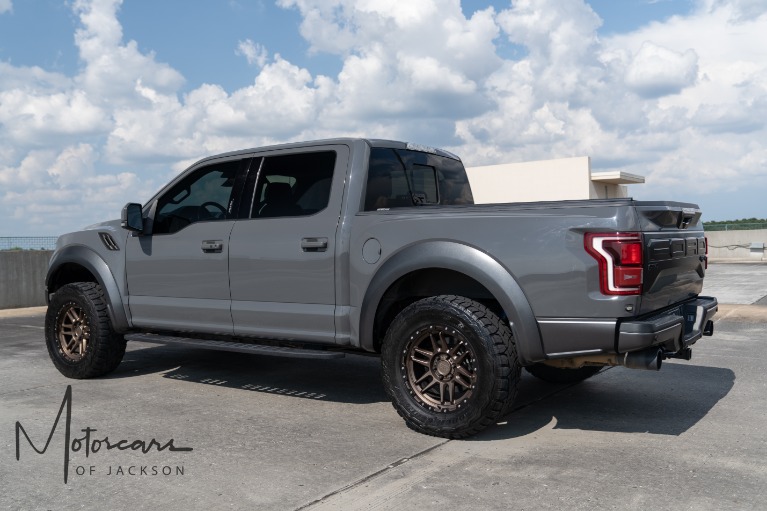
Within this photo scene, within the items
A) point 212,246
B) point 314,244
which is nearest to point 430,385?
point 314,244

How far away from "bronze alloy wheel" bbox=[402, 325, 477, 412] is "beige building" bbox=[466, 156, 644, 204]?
3260 cm

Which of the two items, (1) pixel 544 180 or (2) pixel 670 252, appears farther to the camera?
(1) pixel 544 180

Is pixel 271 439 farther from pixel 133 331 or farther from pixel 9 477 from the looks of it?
pixel 133 331

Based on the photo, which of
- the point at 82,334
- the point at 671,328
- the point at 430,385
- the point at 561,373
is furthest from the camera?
the point at 82,334

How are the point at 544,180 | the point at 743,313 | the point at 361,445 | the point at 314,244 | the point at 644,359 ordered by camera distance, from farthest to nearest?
1. the point at 544,180
2. the point at 743,313
3. the point at 314,244
4. the point at 361,445
5. the point at 644,359

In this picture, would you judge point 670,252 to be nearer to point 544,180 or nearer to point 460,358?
point 460,358

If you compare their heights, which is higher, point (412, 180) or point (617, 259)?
point (412, 180)

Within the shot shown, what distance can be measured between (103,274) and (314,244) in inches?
98.4

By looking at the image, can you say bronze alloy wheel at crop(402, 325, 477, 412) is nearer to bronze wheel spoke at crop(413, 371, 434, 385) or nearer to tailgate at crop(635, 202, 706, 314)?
bronze wheel spoke at crop(413, 371, 434, 385)

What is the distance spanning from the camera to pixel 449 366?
481 cm

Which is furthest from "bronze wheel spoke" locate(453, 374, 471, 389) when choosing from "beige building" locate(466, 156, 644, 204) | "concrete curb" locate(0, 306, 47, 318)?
"beige building" locate(466, 156, 644, 204)

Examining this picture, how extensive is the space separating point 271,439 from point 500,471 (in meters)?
1.53

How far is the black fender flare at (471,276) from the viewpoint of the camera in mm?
4527

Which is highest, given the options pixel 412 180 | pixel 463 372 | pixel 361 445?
pixel 412 180
